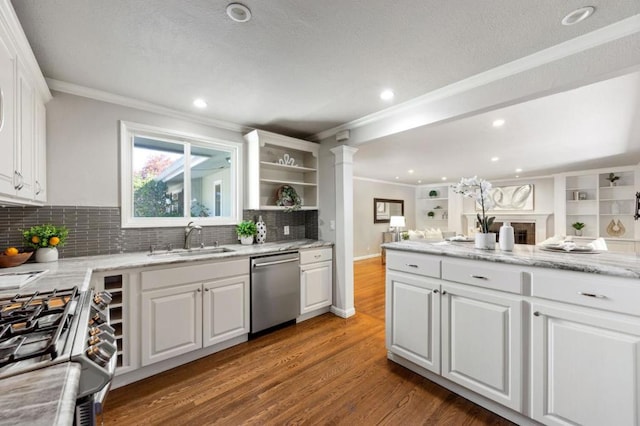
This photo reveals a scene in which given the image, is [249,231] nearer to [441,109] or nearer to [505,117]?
[441,109]

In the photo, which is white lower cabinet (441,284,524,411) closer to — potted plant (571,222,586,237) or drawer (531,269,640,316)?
drawer (531,269,640,316)

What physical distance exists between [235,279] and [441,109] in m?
2.42

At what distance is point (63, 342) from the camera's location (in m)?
0.74

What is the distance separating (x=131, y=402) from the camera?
6.10ft

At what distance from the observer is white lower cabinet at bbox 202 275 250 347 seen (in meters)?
2.41

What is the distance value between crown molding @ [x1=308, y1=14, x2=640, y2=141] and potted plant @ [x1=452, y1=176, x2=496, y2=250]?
29.7 inches

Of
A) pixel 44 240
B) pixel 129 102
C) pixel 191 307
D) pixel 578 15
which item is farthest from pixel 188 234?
pixel 578 15

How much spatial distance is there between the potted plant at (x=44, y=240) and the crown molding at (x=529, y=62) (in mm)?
2997

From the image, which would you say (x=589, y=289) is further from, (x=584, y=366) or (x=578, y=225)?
(x=578, y=225)

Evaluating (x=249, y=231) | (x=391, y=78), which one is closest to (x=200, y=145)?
(x=249, y=231)

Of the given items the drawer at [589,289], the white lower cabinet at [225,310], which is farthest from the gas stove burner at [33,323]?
the drawer at [589,289]

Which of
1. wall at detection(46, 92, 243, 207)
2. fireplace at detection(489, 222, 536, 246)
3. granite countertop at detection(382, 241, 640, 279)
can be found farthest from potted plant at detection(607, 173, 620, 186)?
wall at detection(46, 92, 243, 207)

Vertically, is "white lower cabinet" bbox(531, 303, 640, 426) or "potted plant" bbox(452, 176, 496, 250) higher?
"potted plant" bbox(452, 176, 496, 250)

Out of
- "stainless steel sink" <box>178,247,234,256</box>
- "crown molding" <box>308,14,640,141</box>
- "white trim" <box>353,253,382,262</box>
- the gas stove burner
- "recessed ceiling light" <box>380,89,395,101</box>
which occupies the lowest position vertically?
"white trim" <box>353,253,382,262</box>
